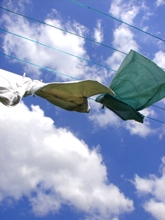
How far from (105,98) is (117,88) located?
267 millimetres

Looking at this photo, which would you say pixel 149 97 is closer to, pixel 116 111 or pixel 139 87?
pixel 139 87

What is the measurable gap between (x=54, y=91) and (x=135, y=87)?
1.33m

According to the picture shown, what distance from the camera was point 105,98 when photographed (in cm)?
434

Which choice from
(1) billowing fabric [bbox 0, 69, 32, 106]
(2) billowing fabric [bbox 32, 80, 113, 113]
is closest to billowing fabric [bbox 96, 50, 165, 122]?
(2) billowing fabric [bbox 32, 80, 113, 113]

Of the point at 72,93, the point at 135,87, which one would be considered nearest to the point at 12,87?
the point at 72,93

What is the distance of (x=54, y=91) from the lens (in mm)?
3996

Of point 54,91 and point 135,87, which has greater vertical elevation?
point 135,87

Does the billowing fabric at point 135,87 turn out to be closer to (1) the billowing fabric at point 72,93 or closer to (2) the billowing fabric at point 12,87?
(1) the billowing fabric at point 72,93

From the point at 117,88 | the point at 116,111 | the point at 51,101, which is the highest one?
the point at 117,88

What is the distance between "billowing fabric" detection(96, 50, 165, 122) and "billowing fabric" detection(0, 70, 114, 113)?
49 cm

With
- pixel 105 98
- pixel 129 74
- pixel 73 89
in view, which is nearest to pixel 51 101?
pixel 73 89

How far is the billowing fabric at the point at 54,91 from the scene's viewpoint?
3645 mm

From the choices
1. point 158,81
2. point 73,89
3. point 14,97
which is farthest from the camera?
point 158,81

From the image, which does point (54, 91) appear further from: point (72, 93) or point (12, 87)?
point (12, 87)
